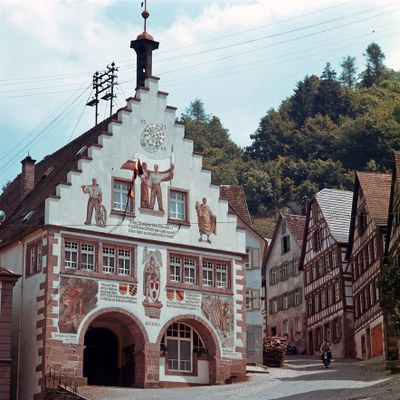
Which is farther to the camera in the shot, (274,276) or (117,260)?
(274,276)

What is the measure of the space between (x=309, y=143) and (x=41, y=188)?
99218 millimetres

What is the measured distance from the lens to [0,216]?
48500 mm

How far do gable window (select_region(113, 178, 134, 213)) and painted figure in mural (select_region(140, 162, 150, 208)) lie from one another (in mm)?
672

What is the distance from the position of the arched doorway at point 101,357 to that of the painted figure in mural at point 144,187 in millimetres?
6307

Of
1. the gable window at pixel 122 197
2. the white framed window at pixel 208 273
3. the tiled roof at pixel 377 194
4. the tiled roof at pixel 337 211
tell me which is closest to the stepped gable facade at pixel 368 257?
the tiled roof at pixel 377 194

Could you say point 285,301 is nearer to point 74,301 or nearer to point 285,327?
point 285,327

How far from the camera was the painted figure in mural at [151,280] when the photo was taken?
54000 mm

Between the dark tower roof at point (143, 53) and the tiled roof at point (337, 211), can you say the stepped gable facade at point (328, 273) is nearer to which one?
the tiled roof at point (337, 211)

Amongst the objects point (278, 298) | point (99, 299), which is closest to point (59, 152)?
point (99, 299)

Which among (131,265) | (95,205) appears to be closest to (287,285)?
(131,265)

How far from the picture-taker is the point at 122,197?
179 feet

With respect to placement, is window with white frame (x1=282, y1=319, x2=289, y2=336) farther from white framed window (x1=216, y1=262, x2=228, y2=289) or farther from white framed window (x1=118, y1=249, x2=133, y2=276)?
white framed window (x1=118, y1=249, x2=133, y2=276)

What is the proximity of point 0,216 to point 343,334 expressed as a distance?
103 feet

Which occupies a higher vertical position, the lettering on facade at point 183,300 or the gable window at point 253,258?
the gable window at point 253,258
